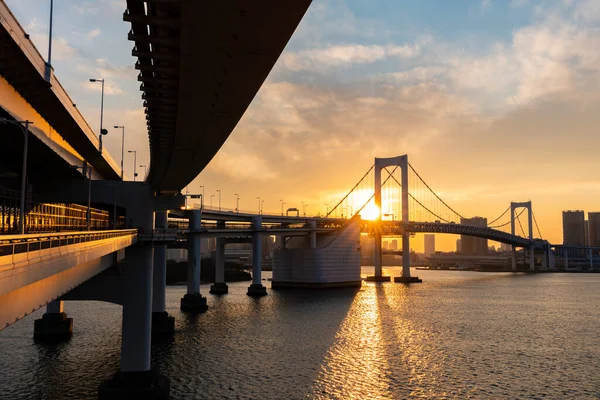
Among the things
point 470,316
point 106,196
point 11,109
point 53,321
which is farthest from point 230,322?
point 11,109

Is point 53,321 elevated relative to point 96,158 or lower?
lower

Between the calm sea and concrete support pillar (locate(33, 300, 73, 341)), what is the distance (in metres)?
1.25

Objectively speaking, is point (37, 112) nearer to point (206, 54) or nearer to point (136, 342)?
point (206, 54)

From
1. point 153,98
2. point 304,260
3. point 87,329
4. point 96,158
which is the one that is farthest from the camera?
point 304,260

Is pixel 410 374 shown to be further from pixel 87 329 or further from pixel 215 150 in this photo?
pixel 87 329

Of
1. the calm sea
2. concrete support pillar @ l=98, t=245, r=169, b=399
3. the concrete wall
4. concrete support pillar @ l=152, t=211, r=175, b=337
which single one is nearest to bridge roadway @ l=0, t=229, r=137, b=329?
concrete support pillar @ l=98, t=245, r=169, b=399

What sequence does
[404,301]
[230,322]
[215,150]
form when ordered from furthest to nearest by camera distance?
[404,301] → [230,322] → [215,150]

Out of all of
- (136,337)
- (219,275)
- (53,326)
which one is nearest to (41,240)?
(136,337)

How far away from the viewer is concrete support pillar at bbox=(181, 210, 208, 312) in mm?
65500

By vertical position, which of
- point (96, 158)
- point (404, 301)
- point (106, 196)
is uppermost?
point (96, 158)

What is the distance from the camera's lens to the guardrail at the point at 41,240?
10.9m

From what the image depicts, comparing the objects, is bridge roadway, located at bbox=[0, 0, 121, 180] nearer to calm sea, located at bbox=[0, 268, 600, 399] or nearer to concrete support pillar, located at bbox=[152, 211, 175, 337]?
calm sea, located at bbox=[0, 268, 600, 399]

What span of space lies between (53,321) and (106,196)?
54.9ft

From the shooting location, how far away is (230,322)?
53594 millimetres
